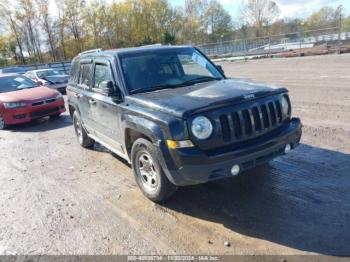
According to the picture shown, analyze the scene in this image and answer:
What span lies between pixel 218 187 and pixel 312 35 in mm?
31853

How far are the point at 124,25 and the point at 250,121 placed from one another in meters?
67.3

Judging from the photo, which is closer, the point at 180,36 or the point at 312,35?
the point at 312,35

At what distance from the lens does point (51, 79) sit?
1853 centimetres

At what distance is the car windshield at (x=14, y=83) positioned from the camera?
11.6 meters

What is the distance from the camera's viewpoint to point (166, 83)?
5.00 meters

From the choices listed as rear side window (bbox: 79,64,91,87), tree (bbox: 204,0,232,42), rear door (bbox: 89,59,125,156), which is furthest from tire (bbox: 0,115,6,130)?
tree (bbox: 204,0,232,42)

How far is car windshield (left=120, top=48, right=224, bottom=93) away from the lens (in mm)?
4965

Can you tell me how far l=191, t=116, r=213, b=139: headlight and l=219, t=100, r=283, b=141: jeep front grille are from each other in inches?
6.4

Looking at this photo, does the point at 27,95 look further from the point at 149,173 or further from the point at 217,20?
the point at 217,20

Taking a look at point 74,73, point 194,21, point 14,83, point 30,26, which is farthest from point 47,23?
point 74,73

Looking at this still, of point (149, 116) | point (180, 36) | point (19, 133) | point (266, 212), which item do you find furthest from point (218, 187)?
point (180, 36)

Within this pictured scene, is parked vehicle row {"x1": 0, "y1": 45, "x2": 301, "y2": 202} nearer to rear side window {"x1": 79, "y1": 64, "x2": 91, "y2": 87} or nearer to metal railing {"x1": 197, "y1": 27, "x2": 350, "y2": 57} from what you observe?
rear side window {"x1": 79, "y1": 64, "x2": 91, "y2": 87}

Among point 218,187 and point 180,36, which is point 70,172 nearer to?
point 218,187

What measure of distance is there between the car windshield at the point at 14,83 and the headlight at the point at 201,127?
379 inches
